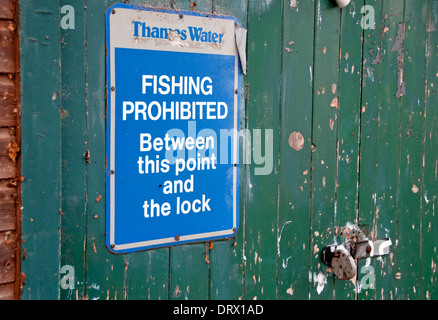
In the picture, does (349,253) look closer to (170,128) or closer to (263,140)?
(263,140)

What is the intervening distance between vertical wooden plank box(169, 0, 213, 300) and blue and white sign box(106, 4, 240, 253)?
0.04 meters

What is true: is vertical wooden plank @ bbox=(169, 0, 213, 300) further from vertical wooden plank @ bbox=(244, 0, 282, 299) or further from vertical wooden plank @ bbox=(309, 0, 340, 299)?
vertical wooden plank @ bbox=(309, 0, 340, 299)

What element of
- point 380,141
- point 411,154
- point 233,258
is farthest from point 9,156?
point 411,154

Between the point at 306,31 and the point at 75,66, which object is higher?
the point at 306,31

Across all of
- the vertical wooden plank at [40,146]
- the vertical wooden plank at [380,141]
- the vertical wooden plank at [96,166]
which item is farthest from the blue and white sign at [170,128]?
the vertical wooden plank at [380,141]

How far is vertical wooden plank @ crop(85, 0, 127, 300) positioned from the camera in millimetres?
1393

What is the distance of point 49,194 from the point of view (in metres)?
1.30

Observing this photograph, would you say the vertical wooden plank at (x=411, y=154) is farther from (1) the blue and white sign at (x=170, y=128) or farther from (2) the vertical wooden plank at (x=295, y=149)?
(1) the blue and white sign at (x=170, y=128)

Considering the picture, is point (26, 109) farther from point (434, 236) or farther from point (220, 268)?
point (434, 236)

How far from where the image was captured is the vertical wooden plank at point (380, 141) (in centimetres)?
192

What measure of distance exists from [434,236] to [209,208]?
3.78ft

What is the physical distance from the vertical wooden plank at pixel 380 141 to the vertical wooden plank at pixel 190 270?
2.34ft
